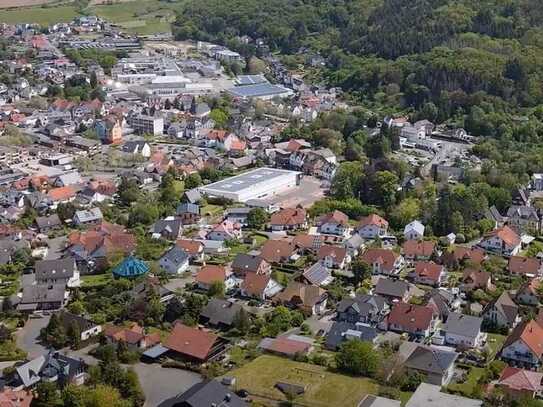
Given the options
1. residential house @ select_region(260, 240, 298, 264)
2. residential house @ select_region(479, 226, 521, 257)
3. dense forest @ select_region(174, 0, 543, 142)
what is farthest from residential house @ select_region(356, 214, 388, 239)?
dense forest @ select_region(174, 0, 543, 142)

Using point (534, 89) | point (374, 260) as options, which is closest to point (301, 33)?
point (534, 89)

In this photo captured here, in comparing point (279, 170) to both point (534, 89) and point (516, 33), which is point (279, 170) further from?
point (516, 33)

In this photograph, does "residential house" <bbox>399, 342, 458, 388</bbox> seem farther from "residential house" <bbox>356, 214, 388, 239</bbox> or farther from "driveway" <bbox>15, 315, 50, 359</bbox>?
"residential house" <bbox>356, 214, 388, 239</bbox>

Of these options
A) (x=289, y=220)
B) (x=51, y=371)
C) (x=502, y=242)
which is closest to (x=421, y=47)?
(x=289, y=220)

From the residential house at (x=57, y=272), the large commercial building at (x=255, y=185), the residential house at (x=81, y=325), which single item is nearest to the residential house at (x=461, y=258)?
the large commercial building at (x=255, y=185)

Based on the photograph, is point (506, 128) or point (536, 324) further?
point (506, 128)

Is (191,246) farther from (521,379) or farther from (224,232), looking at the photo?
(521,379)
